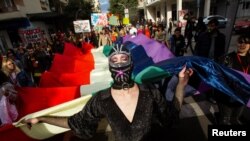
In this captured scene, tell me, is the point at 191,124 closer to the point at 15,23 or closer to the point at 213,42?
the point at 213,42

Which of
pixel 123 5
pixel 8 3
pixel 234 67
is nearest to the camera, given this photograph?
pixel 234 67

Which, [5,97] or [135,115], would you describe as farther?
[5,97]

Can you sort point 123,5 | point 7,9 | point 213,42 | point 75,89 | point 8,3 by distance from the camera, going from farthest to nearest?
point 123,5
point 8,3
point 7,9
point 213,42
point 75,89

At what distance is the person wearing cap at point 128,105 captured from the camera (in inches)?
70.1

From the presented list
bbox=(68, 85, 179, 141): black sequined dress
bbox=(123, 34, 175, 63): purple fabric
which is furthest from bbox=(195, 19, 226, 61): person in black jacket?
bbox=(68, 85, 179, 141): black sequined dress

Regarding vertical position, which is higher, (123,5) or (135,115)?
(123,5)

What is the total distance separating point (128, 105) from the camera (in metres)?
1.82

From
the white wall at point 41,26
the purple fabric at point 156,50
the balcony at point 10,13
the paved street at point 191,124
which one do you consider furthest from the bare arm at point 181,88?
the white wall at point 41,26

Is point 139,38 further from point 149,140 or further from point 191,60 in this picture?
point 149,140

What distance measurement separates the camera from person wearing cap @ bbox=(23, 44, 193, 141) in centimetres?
178

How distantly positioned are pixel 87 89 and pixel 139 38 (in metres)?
3.66

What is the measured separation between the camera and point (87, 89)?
3.80 metres

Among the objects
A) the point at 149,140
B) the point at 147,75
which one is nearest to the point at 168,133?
the point at 147,75

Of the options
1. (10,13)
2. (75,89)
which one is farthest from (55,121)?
(10,13)
